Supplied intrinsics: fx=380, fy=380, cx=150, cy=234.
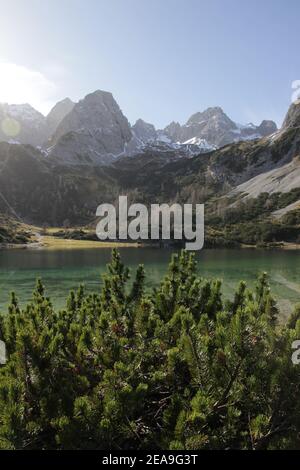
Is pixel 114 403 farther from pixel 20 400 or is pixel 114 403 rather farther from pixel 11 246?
pixel 11 246

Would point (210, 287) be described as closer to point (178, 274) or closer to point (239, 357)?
point (178, 274)

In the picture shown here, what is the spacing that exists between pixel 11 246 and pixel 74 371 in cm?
13959

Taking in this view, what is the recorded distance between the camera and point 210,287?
10688 mm

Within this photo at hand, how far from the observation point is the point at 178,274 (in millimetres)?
11742

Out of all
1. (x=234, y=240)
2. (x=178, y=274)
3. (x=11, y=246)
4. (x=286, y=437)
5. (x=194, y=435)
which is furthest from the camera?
(x=234, y=240)

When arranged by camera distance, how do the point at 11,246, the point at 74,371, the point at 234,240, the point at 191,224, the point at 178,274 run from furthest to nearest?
the point at 191,224 < the point at 234,240 < the point at 11,246 < the point at 178,274 < the point at 74,371

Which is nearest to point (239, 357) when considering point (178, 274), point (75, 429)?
point (75, 429)

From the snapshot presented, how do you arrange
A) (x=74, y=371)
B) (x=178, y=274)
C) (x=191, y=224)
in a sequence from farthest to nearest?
(x=191, y=224) → (x=178, y=274) → (x=74, y=371)

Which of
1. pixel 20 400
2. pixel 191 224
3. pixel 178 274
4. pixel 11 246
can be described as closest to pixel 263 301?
pixel 178 274

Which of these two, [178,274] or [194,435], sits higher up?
[178,274]

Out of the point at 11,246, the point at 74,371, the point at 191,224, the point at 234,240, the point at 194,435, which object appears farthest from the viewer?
the point at 191,224
